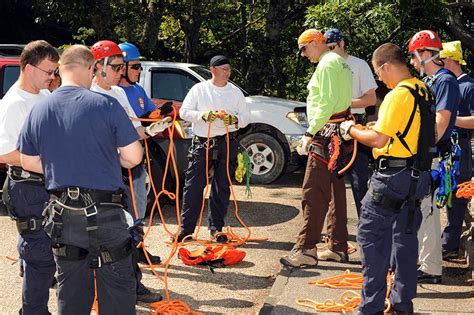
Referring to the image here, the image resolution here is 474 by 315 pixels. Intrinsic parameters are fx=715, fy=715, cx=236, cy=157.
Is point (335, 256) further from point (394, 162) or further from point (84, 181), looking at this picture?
point (84, 181)

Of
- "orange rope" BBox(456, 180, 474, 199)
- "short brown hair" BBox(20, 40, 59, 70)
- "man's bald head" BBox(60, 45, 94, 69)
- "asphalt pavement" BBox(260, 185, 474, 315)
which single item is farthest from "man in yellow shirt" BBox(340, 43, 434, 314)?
"short brown hair" BBox(20, 40, 59, 70)

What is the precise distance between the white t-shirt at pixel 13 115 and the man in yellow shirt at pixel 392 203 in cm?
229

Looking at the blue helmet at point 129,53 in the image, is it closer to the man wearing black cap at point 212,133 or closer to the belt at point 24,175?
the man wearing black cap at point 212,133

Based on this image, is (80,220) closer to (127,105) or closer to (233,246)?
(127,105)

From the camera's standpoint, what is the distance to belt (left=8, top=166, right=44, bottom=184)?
4.73 m

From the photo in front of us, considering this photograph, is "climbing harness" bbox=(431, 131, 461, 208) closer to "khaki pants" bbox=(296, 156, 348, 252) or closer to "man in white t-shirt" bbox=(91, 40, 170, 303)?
"khaki pants" bbox=(296, 156, 348, 252)

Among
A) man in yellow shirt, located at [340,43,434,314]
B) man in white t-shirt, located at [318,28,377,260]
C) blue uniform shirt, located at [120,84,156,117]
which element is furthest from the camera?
man in white t-shirt, located at [318,28,377,260]

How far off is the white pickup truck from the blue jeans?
18.6 ft

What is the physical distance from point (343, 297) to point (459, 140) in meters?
2.06

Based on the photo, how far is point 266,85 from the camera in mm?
15562

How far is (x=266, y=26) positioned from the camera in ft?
50.8

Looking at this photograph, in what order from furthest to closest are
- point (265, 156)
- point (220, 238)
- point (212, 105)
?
point (265, 156), point (220, 238), point (212, 105)

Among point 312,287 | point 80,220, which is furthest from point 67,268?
point 312,287

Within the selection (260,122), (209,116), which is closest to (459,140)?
(209,116)
